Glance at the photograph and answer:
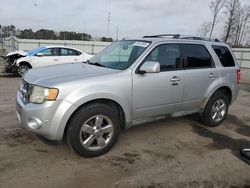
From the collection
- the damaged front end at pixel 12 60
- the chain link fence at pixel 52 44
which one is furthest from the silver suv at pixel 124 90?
the chain link fence at pixel 52 44

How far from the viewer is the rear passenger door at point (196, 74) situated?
527cm

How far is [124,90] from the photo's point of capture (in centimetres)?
438

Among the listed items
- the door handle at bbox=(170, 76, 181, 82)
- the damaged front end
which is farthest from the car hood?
the damaged front end

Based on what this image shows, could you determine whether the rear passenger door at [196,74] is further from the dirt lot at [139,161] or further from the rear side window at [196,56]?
the dirt lot at [139,161]

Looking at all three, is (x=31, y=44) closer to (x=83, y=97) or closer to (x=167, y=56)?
(x=167, y=56)

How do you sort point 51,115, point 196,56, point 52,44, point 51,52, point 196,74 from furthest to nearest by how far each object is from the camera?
point 52,44, point 51,52, point 196,56, point 196,74, point 51,115

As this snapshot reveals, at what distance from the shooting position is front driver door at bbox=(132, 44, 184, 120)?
15.1 feet

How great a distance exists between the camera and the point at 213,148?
16.1 feet

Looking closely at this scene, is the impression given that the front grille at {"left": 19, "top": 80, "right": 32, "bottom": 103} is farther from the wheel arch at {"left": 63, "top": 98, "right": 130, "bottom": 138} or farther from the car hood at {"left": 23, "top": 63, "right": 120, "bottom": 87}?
the wheel arch at {"left": 63, "top": 98, "right": 130, "bottom": 138}

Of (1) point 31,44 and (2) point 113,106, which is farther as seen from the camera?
(1) point 31,44

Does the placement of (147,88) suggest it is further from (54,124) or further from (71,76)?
(54,124)

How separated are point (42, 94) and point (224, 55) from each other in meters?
4.01

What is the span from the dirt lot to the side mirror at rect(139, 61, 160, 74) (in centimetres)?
131

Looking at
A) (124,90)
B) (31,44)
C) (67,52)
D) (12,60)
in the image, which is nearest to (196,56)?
(124,90)
